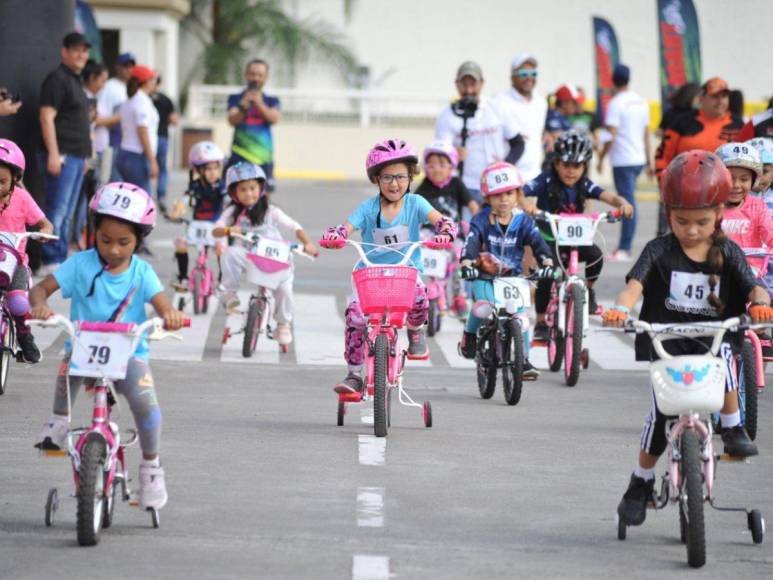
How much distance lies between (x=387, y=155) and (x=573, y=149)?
2.81 metres

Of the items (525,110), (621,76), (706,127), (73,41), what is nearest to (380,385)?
(525,110)

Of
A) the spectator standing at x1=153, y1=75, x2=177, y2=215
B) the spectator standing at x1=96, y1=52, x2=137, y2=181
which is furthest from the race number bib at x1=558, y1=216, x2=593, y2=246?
the spectator standing at x1=153, y1=75, x2=177, y2=215

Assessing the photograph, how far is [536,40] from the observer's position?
5041cm

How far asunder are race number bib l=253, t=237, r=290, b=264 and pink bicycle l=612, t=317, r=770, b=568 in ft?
22.4

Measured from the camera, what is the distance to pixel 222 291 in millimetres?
15086

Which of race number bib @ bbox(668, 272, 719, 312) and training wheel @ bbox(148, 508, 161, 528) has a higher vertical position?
race number bib @ bbox(668, 272, 719, 312)

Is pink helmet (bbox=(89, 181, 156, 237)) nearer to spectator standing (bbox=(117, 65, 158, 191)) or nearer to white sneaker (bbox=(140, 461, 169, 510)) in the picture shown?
white sneaker (bbox=(140, 461, 169, 510))

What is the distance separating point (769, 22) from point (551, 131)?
2899 cm

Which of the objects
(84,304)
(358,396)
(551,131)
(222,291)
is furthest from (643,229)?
(84,304)

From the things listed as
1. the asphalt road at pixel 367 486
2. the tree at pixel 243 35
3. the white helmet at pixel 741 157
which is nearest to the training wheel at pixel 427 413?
the asphalt road at pixel 367 486

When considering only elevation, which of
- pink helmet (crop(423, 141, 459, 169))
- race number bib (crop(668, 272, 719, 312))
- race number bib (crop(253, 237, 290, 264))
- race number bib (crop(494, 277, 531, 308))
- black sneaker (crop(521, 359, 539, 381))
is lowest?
black sneaker (crop(521, 359, 539, 381))

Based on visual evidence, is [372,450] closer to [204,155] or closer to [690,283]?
[690,283]

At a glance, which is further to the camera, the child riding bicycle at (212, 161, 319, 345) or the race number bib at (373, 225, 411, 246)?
the child riding bicycle at (212, 161, 319, 345)

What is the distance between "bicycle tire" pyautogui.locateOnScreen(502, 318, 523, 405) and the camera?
1185 centimetres
